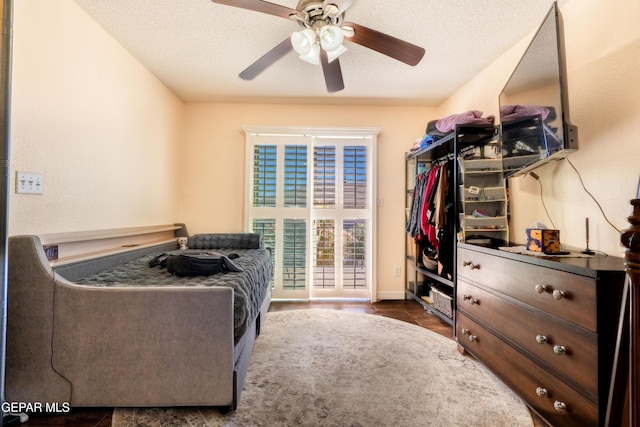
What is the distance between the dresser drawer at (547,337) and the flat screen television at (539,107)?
82 centimetres

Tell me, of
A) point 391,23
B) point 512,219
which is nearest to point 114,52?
point 391,23

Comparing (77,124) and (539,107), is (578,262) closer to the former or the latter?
(539,107)

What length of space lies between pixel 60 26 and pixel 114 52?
0.50 metres

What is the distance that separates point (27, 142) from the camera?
57.5 inches

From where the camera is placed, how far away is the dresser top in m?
Answer: 1.05

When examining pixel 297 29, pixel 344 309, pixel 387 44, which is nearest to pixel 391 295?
pixel 344 309

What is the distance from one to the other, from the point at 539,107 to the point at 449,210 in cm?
100

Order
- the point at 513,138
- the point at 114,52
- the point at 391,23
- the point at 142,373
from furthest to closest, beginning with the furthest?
the point at 114,52
the point at 391,23
the point at 513,138
the point at 142,373

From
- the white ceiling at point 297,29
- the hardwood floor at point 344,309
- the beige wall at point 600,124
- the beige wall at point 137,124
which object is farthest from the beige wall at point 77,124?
the beige wall at point 600,124

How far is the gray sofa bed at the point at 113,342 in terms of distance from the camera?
127 cm

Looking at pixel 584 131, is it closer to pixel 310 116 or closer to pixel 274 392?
pixel 274 392

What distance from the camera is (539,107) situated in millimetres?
1497

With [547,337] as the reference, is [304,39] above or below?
above

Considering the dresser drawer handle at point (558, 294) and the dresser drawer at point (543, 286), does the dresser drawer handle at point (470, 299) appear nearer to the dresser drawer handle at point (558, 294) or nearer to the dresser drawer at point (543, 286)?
the dresser drawer at point (543, 286)
